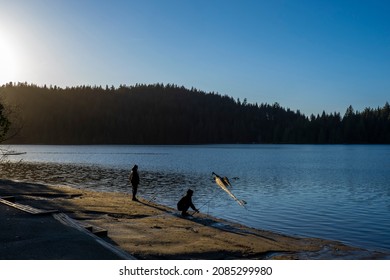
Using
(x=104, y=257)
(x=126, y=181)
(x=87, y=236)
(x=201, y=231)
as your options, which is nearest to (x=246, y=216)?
(x=201, y=231)

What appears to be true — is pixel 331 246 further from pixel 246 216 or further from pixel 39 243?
pixel 39 243

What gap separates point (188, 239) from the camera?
17.0 m

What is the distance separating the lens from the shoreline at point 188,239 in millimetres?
14789

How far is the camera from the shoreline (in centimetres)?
1479

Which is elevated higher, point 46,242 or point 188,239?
point 46,242

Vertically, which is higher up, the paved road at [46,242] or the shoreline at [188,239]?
the paved road at [46,242]

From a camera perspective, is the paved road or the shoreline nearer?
the paved road

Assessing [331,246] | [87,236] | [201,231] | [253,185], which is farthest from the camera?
[253,185]

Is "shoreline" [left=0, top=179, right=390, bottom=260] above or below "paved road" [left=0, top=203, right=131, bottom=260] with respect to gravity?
below

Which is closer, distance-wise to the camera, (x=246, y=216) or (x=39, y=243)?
(x=39, y=243)

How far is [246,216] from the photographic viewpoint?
27.0m

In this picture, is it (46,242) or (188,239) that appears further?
(188,239)

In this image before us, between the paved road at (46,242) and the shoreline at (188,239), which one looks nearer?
the paved road at (46,242)
